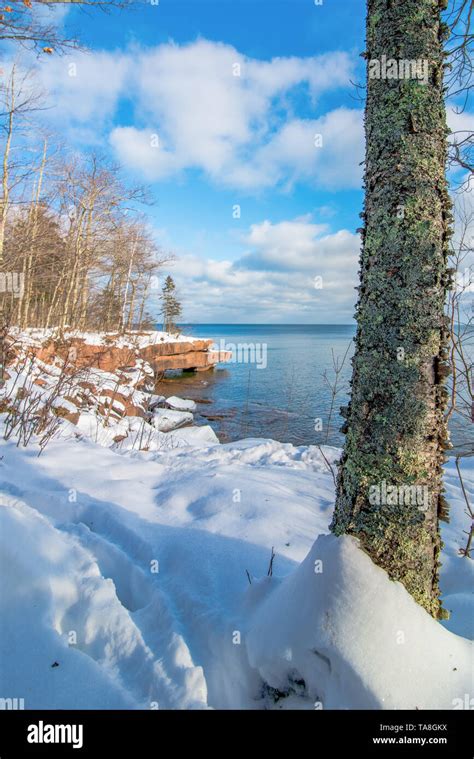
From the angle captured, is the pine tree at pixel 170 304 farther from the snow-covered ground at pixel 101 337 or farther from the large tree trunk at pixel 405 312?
the large tree trunk at pixel 405 312

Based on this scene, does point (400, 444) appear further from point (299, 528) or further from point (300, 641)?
point (299, 528)

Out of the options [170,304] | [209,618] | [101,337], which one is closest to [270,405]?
[101,337]

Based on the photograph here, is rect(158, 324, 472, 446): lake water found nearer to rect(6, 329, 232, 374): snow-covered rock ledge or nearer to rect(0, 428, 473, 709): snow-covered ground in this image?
rect(6, 329, 232, 374): snow-covered rock ledge

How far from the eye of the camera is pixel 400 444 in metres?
1.60

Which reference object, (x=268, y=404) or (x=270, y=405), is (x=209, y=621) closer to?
(x=270, y=405)

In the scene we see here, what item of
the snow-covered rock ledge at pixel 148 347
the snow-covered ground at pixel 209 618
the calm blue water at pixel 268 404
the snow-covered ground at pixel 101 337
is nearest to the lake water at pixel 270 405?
the calm blue water at pixel 268 404

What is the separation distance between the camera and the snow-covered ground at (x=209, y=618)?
1316 millimetres

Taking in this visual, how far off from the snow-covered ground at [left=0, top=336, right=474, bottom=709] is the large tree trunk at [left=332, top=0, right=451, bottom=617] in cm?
23

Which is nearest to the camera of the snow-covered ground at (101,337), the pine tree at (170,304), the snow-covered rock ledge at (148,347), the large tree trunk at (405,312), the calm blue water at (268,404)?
the large tree trunk at (405,312)

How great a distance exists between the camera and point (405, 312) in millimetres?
1567

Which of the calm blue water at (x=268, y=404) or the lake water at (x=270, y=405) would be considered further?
the calm blue water at (x=268, y=404)

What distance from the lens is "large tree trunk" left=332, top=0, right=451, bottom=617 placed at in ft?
5.16

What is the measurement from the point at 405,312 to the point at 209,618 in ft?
5.48

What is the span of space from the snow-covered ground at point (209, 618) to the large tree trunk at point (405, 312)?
23cm
